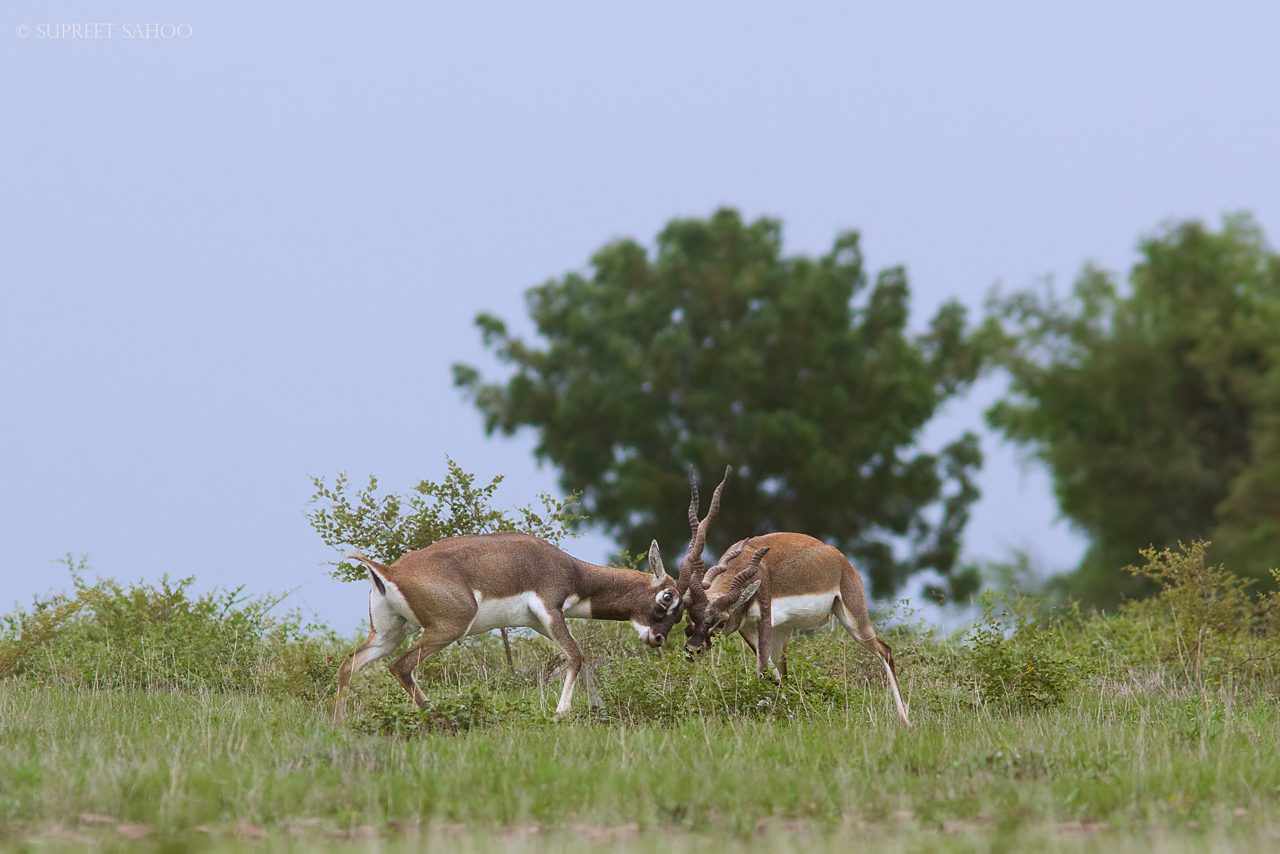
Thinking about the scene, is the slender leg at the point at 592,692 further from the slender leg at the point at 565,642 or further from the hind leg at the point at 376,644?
the hind leg at the point at 376,644

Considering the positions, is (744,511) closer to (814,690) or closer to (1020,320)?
(1020,320)

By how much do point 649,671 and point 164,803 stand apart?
20.6 feet

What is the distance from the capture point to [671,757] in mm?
10078

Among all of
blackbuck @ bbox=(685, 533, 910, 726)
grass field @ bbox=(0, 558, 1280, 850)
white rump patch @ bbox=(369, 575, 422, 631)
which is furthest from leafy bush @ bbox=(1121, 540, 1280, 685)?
white rump patch @ bbox=(369, 575, 422, 631)

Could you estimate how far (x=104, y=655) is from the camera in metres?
17.8

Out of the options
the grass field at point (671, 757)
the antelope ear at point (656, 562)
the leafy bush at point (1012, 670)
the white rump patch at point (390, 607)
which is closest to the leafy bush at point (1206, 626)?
the grass field at point (671, 757)

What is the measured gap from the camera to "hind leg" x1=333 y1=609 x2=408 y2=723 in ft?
41.6

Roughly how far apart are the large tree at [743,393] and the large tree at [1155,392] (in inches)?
217

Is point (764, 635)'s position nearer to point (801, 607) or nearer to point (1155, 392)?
point (801, 607)

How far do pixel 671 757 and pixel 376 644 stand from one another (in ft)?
12.9

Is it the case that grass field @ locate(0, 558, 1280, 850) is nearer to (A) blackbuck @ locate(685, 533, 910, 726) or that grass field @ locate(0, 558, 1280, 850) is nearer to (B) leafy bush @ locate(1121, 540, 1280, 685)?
(B) leafy bush @ locate(1121, 540, 1280, 685)

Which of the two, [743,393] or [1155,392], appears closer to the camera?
[743,393]

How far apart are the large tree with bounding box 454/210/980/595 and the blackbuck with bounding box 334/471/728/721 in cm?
1860

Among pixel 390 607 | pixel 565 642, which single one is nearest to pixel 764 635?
pixel 565 642
